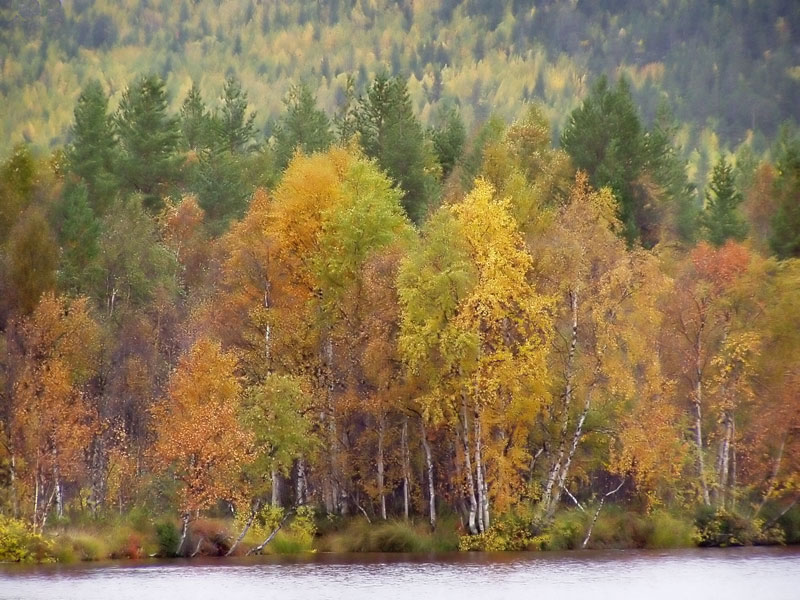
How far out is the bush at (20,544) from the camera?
4691cm

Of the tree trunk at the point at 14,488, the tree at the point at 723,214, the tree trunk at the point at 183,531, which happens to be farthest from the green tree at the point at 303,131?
the tree trunk at the point at 183,531

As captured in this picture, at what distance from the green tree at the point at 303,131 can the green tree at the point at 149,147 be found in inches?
293

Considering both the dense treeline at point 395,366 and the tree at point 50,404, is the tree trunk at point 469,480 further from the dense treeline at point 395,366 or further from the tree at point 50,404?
the tree at point 50,404

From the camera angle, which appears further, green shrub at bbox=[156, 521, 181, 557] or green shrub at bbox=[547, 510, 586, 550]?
green shrub at bbox=[547, 510, 586, 550]

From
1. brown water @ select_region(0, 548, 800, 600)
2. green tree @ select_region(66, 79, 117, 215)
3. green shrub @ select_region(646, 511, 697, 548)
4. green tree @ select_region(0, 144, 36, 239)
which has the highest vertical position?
green tree @ select_region(66, 79, 117, 215)

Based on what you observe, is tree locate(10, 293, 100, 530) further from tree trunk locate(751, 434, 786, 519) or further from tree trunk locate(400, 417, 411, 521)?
tree trunk locate(751, 434, 786, 519)

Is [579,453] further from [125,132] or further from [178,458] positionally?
[125,132]

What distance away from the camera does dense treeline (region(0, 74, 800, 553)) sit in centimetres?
5234

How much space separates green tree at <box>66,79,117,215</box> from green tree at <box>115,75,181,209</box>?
1280mm

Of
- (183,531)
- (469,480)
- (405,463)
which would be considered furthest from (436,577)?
(405,463)

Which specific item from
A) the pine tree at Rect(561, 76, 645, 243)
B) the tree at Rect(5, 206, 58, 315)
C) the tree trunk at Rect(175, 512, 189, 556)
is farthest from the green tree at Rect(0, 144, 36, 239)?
the pine tree at Rect(561, 76, 645, 243)

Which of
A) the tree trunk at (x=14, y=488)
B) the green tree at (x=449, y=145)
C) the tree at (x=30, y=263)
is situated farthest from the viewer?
the green tree at (x=449, y=145)

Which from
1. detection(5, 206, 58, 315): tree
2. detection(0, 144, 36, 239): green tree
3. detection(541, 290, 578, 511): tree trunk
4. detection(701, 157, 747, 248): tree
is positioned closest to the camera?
detection(541, 290, 578, 511): tree trunk

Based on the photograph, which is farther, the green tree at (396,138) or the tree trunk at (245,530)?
the green tree at (396,138)
